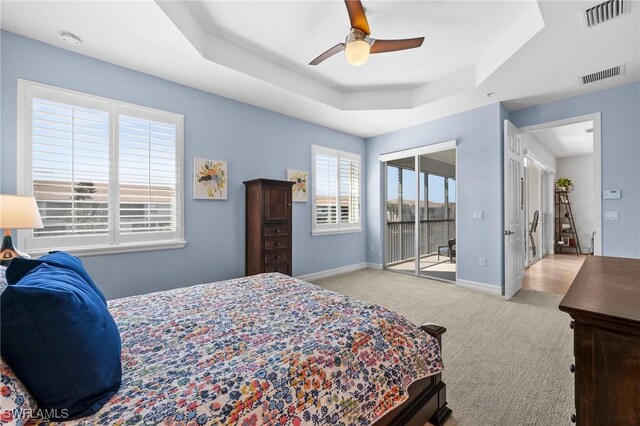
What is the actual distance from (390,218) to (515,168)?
2.36 m

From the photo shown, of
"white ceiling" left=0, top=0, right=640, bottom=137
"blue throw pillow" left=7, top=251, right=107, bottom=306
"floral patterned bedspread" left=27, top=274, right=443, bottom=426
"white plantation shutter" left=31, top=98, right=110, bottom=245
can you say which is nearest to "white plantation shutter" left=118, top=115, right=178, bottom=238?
"white plantation shutter" left=31, top=98, right=110, bottom=245

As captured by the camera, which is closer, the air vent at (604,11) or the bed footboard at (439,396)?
the bed footboard at (439,396)

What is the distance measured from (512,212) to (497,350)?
226cm

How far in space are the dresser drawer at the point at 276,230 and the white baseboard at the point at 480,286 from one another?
9.27ft

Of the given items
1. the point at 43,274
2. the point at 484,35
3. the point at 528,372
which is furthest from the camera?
the point at 484,35

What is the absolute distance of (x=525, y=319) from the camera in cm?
300

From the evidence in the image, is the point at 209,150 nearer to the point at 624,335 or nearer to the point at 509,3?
the point at 509,3

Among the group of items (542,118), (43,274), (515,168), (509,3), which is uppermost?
(509,3)

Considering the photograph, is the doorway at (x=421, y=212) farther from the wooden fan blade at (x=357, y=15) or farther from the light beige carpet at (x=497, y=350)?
the wooden fan blade at (x=357, y=15)

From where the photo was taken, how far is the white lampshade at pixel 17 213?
1.92m

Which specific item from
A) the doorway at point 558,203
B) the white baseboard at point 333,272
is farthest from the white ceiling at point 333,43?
the white baseboard at point 333,272

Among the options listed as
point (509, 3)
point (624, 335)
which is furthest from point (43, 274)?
point (509, 3)

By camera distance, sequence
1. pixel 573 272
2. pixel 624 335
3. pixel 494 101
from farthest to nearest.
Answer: pixel 573 272 < pixel 494 101 < pixel 624 335

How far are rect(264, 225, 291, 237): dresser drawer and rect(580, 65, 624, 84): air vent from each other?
158 inches
